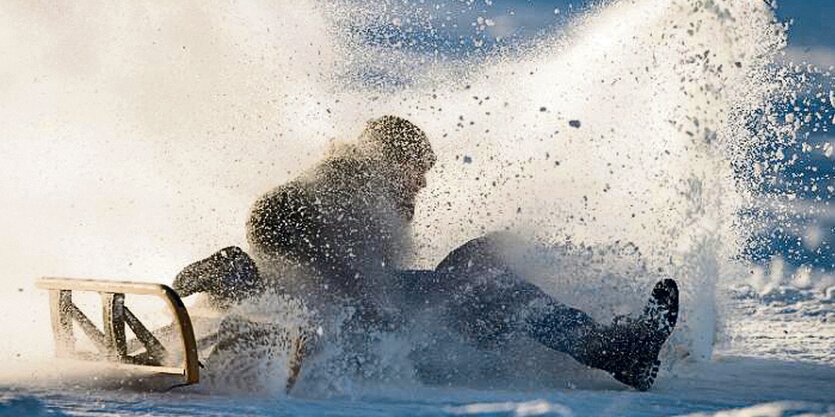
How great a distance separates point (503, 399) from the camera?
18.9ft

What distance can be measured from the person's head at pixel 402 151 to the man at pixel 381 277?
0.02 meters

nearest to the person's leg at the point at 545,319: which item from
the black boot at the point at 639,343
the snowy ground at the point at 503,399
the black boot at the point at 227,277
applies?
the black boot at the point at 639,343

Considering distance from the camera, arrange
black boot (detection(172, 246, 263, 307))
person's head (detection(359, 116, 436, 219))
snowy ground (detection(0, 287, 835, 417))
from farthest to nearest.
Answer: person's head (detection(359, 116, 436, 219)) < black boot (detection(172, 246, 263, 307)) < snowy ground (detection(0, 287, 835, 417))

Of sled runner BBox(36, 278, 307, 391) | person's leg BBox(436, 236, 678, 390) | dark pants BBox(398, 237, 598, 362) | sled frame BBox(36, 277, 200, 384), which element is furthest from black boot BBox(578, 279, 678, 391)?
sled frame BBox(36, 277, 200, 384)

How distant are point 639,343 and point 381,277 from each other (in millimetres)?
1655

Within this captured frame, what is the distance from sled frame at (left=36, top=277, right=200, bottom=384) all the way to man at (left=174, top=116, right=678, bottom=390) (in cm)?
49

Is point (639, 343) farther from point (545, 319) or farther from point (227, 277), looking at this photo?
point (227, 277)

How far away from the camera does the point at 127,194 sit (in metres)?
9.94

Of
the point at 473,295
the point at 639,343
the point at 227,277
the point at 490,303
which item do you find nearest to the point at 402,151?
the point at 473,295

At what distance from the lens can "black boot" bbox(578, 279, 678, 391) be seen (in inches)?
243

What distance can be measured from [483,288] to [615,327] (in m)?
0.88

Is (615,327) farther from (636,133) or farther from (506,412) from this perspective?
(636,133)

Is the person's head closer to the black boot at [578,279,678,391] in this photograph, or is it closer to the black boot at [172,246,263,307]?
the black boot at [172,246,263,307]

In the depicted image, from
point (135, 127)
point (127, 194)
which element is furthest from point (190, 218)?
point (135, 127)
